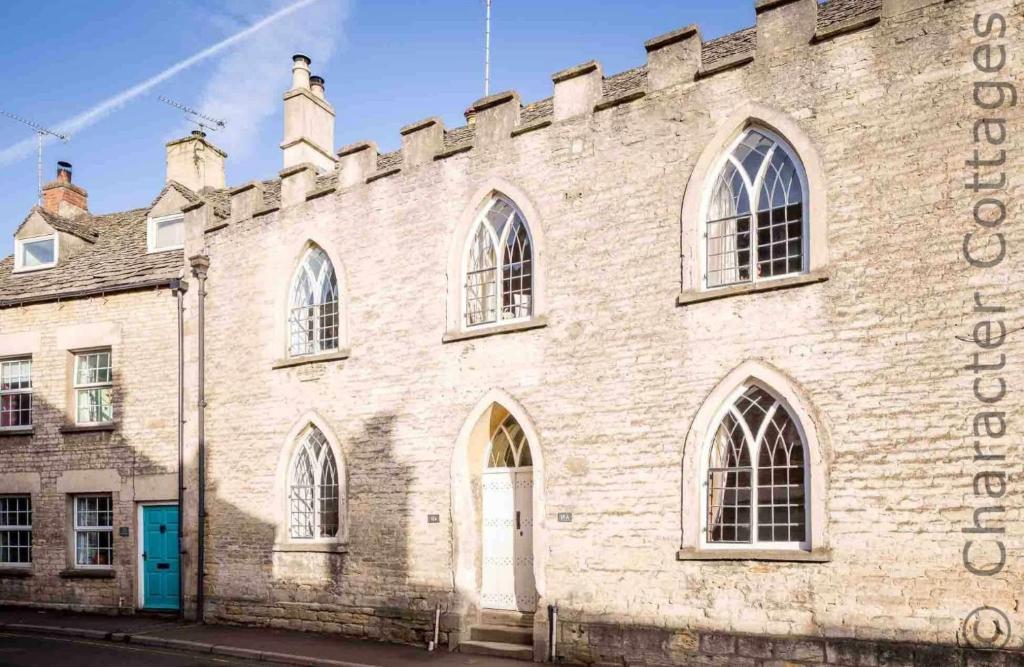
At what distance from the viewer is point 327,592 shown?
48.5 ft

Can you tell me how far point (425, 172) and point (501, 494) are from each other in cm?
538

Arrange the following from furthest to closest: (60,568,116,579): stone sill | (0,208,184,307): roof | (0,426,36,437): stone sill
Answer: (0,426,36,437): stone sill → (0,208,184,307): roof → (60,568,116,579): stone sill

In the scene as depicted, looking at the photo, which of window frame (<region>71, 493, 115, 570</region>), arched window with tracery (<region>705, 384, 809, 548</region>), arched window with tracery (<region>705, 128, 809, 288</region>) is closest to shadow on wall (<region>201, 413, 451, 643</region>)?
window frame (<region>71, 493, 115, 570</region>)

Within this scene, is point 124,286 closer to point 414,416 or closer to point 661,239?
point 414,416

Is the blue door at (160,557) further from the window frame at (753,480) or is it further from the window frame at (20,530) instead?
the window frame at (753,480)

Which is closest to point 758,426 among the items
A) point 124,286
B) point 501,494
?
point 501,494

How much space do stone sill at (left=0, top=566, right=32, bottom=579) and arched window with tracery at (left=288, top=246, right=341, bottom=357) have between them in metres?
7.99

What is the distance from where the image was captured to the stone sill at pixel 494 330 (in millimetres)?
12773

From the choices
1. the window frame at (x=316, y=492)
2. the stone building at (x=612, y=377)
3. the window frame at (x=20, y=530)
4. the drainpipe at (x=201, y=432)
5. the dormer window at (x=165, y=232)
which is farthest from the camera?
the dormer window at (x=165, y=232)

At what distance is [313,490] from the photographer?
51.2 ft

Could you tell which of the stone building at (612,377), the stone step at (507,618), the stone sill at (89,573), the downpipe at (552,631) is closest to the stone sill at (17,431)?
the stone building at (612,377)

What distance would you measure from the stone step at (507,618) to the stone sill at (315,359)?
4.89 meters

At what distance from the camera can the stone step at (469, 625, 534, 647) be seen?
41.1ft

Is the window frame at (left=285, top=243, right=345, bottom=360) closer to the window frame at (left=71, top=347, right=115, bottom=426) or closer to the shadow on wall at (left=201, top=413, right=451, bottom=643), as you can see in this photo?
the shadow on wall at (left=201, top=413, right=451, bottom=643)
